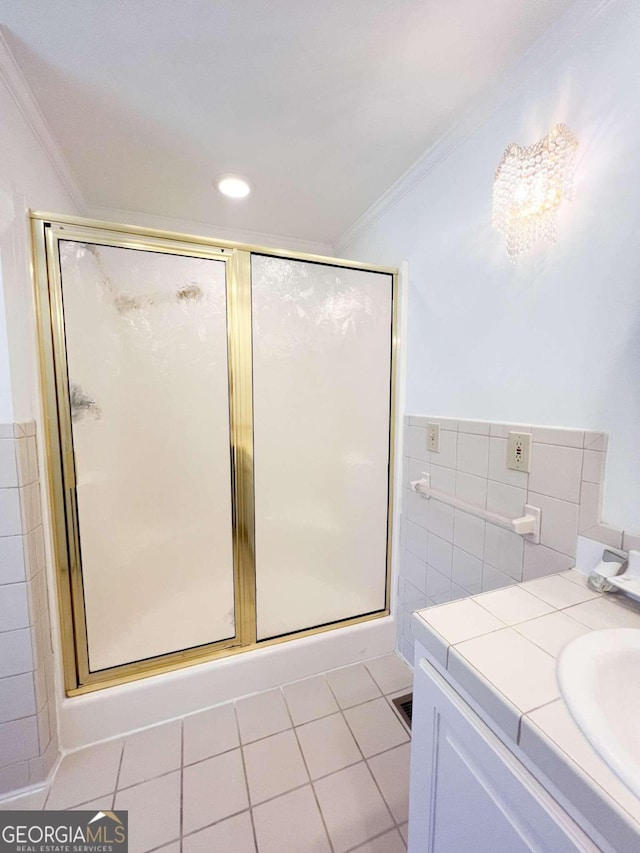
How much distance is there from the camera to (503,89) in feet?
3.51

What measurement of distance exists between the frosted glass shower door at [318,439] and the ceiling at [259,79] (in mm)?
434

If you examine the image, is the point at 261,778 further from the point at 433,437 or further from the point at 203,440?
the point at 433,437

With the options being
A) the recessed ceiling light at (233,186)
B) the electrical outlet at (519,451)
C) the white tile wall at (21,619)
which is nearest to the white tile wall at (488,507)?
the electrical outlet at (519,451)

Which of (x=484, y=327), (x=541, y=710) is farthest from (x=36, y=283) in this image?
(x=541, y=710)

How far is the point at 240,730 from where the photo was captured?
1.34 meters

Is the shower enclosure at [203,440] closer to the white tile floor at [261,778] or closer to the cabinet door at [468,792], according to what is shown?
the white tile floor at [261,778]

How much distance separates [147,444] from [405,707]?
1.53m

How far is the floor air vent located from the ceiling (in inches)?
90.2

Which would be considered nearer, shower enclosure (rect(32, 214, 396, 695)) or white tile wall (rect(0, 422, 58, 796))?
white tile wall (rect(0, 422, 58, 796))

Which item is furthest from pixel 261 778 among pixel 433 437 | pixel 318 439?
pixel 433 437

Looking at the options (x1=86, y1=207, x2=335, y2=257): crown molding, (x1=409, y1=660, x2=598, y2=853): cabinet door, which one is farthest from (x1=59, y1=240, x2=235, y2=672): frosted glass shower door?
(x1=409, y1=660, x2=598, y2=853): cabinet door

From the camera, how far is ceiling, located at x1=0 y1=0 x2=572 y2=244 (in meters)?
0.89

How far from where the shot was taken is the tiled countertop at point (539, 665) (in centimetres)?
42

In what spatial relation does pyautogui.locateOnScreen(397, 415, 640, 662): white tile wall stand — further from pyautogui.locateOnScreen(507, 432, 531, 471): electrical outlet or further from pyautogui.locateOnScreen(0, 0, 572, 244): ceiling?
pyautogui.locateOnScreen(0, 0, 572, 244): ceiling
